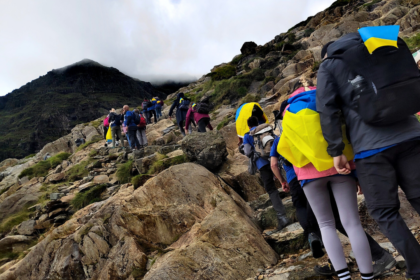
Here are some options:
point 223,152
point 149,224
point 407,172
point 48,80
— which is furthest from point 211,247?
point 48,80

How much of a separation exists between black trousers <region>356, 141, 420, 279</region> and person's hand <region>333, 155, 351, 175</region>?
182 millimetres

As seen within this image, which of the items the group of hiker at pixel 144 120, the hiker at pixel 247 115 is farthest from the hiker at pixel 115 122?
the hiker at pixel 247 115

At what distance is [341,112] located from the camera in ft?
7.81

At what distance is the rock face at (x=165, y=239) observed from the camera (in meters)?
3.97

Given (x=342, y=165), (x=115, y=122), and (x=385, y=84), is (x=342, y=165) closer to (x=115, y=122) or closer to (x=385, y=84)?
(x=385, y=84)

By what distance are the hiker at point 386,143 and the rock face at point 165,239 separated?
2.35m

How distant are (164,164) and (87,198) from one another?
270 cm

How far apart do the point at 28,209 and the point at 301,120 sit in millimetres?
10486

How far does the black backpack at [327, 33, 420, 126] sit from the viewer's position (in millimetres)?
1962

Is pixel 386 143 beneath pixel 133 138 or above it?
beneath

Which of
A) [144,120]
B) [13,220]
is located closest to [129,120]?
[144,120]

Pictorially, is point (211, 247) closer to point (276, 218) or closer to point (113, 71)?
point (276, 218)

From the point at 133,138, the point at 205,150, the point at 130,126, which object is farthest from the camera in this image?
the point at 133,138

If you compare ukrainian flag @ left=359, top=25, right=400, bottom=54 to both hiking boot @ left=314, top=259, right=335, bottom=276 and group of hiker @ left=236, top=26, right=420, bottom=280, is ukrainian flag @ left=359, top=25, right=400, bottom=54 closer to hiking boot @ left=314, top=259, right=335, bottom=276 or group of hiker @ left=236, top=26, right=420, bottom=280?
group of hiker @ left=236, top=26, right=420, bottom=280
